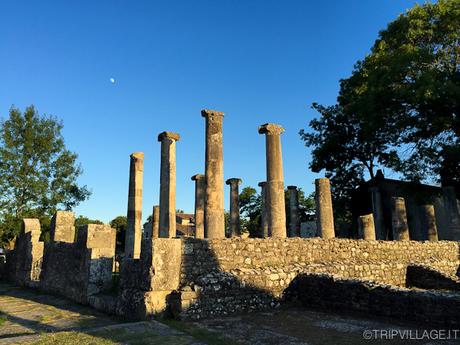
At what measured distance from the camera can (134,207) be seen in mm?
17766

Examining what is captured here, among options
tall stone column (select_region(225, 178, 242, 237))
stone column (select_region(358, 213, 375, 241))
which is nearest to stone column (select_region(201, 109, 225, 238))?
tall stone column (select_region(225, 178, 242, 237))

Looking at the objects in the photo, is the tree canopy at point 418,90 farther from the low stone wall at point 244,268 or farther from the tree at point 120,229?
the tree at point 120,229

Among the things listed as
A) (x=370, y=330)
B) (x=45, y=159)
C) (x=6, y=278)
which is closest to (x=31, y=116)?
(x=45, y=159)

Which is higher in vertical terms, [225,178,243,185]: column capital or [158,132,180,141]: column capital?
[158,132,180,141]: column capital

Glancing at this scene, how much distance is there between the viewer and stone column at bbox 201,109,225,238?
1297cm

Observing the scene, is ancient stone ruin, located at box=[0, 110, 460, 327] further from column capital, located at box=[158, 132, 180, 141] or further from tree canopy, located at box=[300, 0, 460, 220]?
tree canopy, located at box=[300, 0, 460, 220]

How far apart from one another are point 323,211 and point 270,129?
199 inches

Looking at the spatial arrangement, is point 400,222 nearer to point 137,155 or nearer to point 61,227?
point 137,155

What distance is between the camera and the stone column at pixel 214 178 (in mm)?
12969

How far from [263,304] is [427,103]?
689 inches

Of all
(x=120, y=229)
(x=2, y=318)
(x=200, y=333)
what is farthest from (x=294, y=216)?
(x=120, y=229)

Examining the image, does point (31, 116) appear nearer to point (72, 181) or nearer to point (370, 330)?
point (72, 181)

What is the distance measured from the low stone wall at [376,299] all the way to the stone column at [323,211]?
7.47 m

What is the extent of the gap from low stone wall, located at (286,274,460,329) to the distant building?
53.6ft
